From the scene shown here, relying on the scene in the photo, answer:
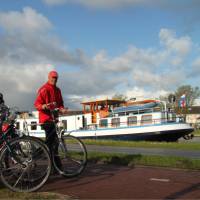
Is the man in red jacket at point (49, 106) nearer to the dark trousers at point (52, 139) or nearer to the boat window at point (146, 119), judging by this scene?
the dark trousers at point (52, 139)

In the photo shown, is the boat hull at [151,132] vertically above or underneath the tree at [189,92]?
underneath

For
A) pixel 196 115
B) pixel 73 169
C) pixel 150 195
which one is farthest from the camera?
pixel 196 115

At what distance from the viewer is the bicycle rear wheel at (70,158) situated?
6.99 metres

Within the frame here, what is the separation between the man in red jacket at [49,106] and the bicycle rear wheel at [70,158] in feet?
0.24

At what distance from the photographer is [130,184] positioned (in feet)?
21.0

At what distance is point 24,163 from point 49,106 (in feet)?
4.92

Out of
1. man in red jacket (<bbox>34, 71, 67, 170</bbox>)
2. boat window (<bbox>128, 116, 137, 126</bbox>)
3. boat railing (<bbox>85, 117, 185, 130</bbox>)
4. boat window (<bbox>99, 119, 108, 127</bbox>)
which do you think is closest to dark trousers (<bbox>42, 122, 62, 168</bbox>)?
man in red jacket (<bbox>34, 71, 67, 170</bbox>)

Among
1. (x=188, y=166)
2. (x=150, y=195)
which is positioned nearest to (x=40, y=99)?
(x=150, y=195)

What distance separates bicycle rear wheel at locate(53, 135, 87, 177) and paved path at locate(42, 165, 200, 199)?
0.58 ft

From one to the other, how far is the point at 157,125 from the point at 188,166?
2036 centimetres

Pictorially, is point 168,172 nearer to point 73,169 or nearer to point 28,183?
point 73,169

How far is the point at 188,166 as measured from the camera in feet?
27.8

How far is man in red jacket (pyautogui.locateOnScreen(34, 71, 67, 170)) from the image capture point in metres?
7.09

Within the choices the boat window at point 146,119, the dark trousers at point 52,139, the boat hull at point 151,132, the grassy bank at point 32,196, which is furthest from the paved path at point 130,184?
the boat window at point 146,119
